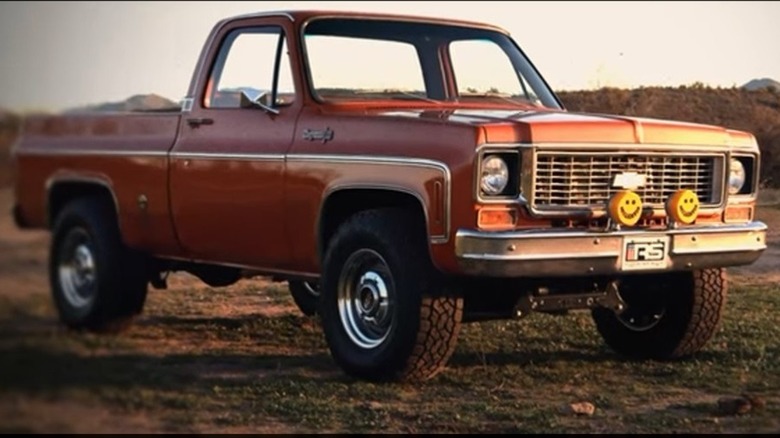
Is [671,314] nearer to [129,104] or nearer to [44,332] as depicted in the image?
[129,104]

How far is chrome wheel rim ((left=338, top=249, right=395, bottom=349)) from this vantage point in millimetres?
5344

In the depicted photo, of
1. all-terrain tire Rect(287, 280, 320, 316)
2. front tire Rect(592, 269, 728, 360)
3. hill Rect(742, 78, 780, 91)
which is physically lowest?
all-terrain tire Rect(287, 280, 320, 316)

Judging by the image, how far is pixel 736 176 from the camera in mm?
5953

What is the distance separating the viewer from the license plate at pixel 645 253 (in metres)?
5.15

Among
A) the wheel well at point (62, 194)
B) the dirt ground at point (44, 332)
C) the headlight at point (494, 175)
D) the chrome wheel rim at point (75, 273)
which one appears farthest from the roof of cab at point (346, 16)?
the dirt ground at point (44, 332)

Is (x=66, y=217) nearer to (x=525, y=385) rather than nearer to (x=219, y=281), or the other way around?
(x=525, y=385)

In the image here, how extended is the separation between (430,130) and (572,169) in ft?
2.09

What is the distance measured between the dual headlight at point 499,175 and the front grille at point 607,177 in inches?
3.7

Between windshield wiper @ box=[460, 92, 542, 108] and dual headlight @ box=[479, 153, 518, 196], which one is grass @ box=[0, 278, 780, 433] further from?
windshield wiper @ box=[460, 92, 542, 108]

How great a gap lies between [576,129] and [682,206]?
0.63 metres

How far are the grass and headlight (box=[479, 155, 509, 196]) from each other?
2.87 feet

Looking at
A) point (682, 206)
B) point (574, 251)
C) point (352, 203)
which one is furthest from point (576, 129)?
point (352, 203)

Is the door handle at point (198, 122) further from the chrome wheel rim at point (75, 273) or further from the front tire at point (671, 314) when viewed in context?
the front tire at point (671, 314)

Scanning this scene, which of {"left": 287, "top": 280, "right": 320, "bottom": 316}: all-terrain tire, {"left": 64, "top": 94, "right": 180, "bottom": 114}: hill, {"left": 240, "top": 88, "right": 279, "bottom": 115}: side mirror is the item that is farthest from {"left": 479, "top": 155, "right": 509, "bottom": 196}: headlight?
{"left": 287, "top": 280, "right": 320, "bottom": 316}: all-terrain tire
